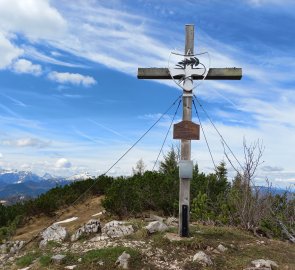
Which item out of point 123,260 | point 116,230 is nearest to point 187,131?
point 116,230

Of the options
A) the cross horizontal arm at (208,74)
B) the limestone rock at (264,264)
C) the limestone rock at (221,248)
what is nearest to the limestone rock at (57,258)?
the limestone rock at (221,248)

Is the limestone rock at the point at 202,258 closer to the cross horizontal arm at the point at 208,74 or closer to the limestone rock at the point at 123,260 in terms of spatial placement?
the limestone rock at the point at 123,260

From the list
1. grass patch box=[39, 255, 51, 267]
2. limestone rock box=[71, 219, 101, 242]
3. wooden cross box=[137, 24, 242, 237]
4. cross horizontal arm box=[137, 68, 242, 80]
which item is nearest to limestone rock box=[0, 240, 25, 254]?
limestone rock box=[71, 219, 101, 242]

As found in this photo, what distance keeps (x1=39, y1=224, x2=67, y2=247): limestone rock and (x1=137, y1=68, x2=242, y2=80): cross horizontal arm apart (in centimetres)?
402

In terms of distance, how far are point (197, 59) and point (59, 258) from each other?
4952 mm

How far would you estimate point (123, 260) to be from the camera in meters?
7.65

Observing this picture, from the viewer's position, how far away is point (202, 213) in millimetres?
12484

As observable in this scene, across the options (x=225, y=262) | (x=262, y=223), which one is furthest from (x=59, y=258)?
(x=262, y=223)

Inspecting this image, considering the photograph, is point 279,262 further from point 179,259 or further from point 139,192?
point 139,192

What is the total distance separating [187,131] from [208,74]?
139 cm

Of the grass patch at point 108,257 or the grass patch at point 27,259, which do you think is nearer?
the grass patch at point 108,257

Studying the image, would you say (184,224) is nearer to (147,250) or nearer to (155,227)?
(155,227)

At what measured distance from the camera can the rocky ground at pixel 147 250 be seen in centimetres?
773

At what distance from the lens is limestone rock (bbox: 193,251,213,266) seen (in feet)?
25.3
